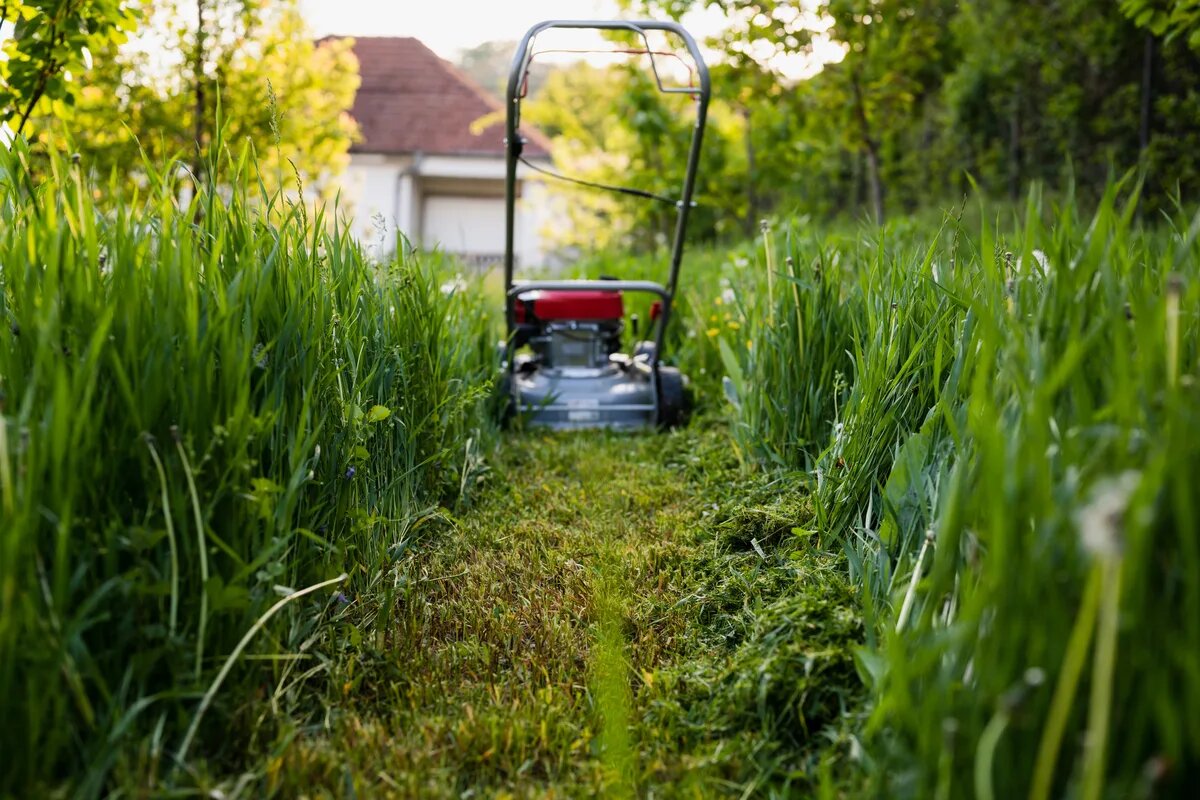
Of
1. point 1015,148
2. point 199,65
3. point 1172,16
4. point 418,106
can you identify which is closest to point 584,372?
point 1172,16

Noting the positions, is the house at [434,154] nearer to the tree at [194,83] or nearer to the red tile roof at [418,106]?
the red tile roof at [418,106]

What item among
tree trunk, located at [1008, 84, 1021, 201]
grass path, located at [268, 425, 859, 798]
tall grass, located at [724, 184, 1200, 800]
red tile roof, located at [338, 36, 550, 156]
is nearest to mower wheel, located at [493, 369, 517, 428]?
grass path, located at [268, 425, 859, 798]

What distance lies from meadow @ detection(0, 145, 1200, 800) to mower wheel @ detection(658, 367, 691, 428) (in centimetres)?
176

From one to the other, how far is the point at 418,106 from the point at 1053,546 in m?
18.3

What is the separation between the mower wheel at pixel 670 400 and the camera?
15.0 ft

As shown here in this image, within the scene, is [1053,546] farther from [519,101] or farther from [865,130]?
[865,130]

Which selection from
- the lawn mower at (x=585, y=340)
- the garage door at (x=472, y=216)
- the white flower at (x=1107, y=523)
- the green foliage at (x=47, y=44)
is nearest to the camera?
the white flower at (x=1107, y=523)

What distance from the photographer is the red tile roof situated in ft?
57.1

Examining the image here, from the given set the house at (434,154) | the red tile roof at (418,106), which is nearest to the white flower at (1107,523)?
the house at (434,154)

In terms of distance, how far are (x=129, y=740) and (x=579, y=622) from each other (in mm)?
1044

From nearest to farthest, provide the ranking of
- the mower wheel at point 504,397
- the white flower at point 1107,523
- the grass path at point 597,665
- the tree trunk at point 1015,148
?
the white flower at point 1107,523
the grass path at point 597,665
the mower wheel at point 504,397
the tree trunk at point 1015,148

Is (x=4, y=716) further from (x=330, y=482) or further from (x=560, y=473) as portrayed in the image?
(x=560, y=473)

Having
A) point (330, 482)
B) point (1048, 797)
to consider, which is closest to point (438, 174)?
point (330, 482)

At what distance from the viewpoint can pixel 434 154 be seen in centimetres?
1716
